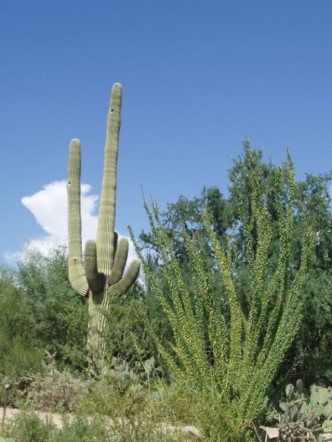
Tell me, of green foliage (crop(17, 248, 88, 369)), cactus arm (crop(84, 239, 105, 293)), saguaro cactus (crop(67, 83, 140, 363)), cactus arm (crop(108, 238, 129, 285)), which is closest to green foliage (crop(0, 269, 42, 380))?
green foliage (crop(17, 248, 88, 369))

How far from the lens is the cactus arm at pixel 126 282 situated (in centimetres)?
1838

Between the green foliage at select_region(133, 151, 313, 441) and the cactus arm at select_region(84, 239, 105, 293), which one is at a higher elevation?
the cactus arm at select_region(84, 239, 105, 293)

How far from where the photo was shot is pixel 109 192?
1866 cm

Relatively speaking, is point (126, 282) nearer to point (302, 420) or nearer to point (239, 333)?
point (239, 333)

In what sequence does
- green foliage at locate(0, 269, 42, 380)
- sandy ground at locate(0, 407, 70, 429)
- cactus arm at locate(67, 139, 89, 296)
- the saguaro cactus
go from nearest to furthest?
1. sandy ground at locate(0, 407, 70, 429)
2. green foliage at locate(0, 269, 42, 380)
3. the saguaro cactus
4. cactus arm at locate(67, 139, 89, 296)

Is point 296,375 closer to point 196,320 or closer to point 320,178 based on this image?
point 320,178

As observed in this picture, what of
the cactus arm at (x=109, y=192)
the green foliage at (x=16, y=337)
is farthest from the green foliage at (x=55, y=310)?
the cactus arm at (x=109, y=192)

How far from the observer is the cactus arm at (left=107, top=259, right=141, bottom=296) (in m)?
18.4

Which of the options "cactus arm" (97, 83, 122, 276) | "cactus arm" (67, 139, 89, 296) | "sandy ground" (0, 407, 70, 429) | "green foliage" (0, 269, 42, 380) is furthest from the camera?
"cactus arm" (67, 139, 89, 296)

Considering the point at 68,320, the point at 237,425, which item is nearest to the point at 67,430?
the point at 237,425

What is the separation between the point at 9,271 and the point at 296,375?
1092cm

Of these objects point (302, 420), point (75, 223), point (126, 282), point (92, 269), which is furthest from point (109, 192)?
point (302, 420)

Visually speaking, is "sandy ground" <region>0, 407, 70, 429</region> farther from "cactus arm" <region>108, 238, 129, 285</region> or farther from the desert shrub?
"cactus arm" <region>108, 238, 129, 285</region>

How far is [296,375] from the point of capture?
18.1 m
